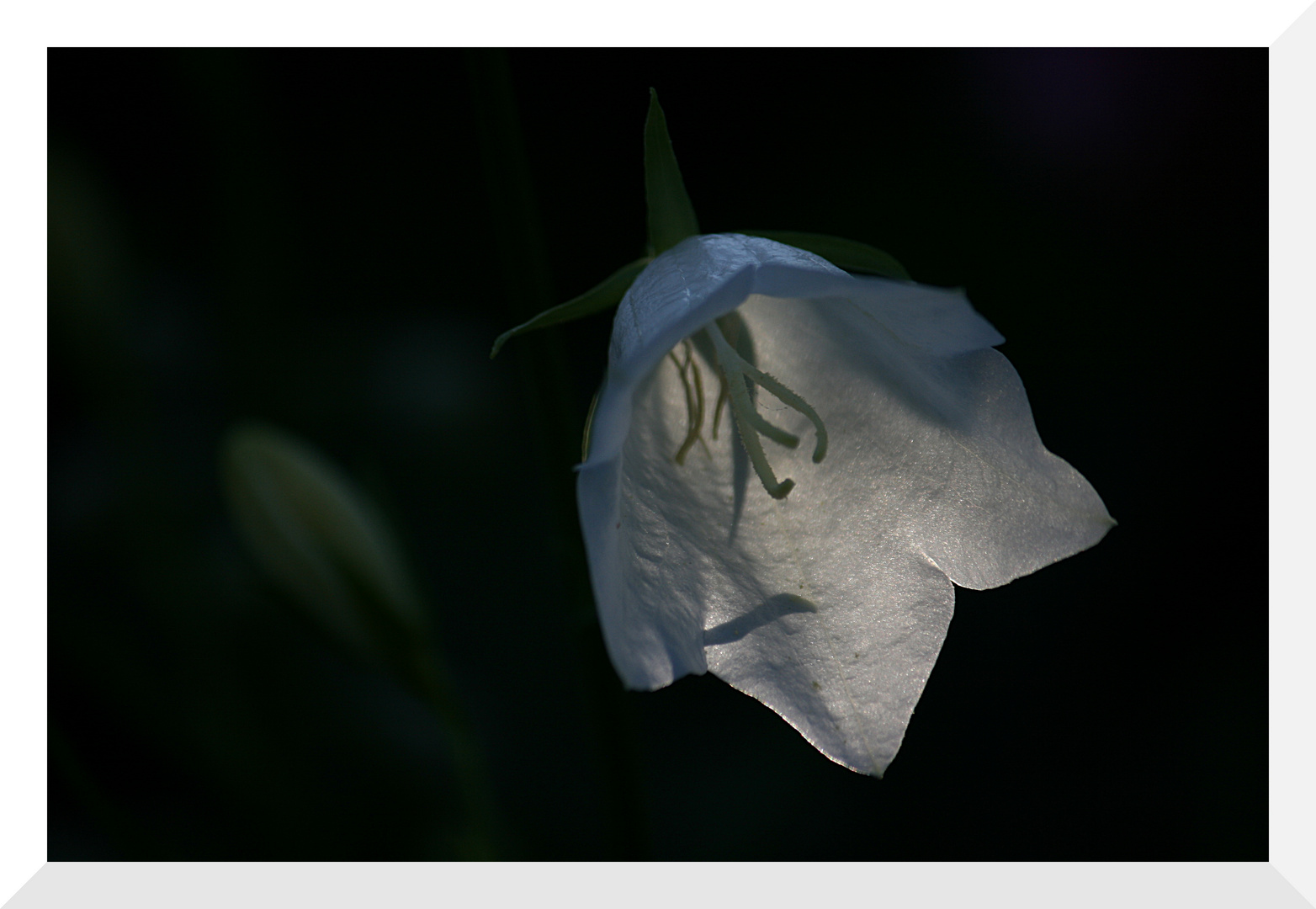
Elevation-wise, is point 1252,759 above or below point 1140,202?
below

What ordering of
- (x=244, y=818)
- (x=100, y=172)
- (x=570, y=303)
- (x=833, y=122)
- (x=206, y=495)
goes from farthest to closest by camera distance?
(x=833, y=122)
(x=206, y=495)
(x=100, y=172)
(x=244, y=818)
(x=570, y=303)

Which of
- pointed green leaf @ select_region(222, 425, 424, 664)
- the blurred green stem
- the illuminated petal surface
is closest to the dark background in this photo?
pointed green leaf @ select_region(222, 425, 424, 664)

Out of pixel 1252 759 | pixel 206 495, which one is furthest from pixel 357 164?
pixel 1252 759

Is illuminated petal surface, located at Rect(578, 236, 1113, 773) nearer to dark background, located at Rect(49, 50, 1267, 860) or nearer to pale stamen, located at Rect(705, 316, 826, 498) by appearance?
pale stamen, located at Rect(705, 316, 826, 498)

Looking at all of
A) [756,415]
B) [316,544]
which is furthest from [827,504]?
[316,544]

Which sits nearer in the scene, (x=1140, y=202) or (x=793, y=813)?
(x=793, y=813)

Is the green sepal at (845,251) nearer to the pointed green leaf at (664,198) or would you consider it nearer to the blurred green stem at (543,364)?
the pointed green leaf at (664,198)

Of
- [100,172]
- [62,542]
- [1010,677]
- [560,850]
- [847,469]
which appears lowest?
[560,850]

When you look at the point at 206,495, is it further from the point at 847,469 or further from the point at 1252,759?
the point at 1252,759
